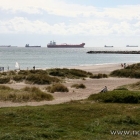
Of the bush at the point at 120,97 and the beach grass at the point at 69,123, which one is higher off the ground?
the bush at the point at 120,97

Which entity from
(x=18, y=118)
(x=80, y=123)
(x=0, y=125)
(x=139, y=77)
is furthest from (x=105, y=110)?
(x=139, y=77)

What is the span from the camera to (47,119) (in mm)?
11016

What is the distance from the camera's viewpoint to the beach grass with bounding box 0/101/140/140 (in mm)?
8797

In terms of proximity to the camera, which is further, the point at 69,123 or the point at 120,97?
the point at 120,97

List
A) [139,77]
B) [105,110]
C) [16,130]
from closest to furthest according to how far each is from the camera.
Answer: [16,130]
[105,110]
[139,77]

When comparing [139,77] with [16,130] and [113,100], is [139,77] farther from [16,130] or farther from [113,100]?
[16,130]

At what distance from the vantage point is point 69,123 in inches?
405

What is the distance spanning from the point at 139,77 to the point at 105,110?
2301cm

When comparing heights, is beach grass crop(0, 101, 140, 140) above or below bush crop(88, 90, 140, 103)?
below

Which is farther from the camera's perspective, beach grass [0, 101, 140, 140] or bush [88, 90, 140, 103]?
bush [88, 90, 140, 103]

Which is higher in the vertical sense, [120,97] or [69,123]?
[120,97]

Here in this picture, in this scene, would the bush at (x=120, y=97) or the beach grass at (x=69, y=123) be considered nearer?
the beach grass at (x=69, y=123)

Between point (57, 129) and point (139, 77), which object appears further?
point (139, 77)

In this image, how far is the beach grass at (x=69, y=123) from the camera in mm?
8797
